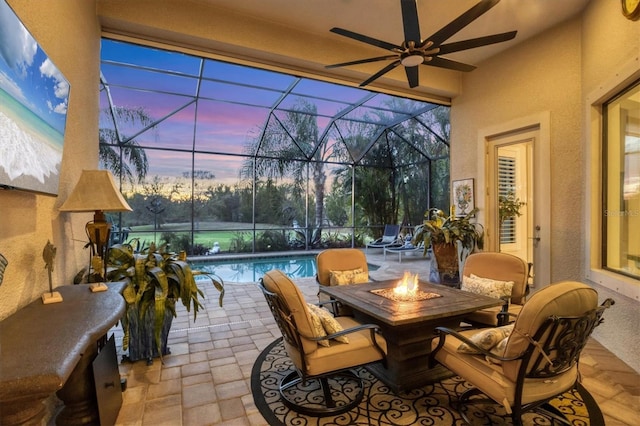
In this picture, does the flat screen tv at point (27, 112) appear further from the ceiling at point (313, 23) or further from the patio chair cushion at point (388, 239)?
the patio chair cushion at point (388, 239)

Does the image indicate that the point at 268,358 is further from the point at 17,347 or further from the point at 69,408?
the point at 17,347

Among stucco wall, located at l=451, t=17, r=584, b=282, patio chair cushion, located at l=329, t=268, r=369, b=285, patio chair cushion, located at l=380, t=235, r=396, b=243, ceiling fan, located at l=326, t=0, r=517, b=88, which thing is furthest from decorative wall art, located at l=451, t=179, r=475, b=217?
patio chair cushion, located at l=380, t=235, r=396, b=243

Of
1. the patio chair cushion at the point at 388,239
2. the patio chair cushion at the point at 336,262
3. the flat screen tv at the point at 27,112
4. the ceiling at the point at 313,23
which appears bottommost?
the patio chair cushion at the point at 388,239

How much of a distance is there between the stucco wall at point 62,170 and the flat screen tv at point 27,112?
5.5 inches

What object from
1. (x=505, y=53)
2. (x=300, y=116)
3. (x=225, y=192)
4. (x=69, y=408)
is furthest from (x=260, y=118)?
(x=69, y=408)

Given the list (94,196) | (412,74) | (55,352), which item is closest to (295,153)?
(412,74)

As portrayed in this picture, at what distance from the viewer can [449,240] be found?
5.02 m

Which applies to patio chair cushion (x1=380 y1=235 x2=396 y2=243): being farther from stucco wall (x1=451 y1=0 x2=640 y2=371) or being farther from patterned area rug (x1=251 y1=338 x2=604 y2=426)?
patterned area rug (x1=251 y1=338 x2=604 y2=426)

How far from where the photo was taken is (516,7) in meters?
3.77

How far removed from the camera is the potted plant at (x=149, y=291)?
103 inches

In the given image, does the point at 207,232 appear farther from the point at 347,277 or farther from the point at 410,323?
the point at 410,323

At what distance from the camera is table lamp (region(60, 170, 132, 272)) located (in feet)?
7.48

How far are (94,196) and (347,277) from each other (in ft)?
7.86

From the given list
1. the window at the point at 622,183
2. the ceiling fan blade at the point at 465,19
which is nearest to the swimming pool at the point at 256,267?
the window at the point at 622,183
